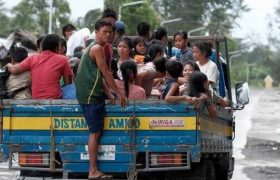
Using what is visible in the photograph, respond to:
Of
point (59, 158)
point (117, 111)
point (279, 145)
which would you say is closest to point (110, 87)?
point (117, 111)


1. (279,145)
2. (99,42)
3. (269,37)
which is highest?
(269,37)

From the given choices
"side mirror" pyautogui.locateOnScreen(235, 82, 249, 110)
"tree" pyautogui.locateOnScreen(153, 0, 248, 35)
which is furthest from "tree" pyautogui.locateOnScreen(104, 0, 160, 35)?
"side mirror" pyautogui.locateOnScreen(235, 82, 249, 110)

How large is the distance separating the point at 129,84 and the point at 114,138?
2.60ft

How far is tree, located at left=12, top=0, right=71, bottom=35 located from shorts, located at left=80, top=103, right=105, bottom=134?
58304 millimetres

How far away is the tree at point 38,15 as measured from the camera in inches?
2660

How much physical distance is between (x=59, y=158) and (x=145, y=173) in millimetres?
899

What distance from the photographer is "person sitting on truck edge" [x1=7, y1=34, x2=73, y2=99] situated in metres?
8.88

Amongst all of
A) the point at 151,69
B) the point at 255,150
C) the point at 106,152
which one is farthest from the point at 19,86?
the point at 255,150

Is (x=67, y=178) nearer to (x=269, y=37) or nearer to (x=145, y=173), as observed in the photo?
(x=145, y=173)

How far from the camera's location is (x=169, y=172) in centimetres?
871

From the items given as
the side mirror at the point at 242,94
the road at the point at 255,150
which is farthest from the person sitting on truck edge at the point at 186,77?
the road at the point at 255,150

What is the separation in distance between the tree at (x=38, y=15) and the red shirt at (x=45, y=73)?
57602 millimetres

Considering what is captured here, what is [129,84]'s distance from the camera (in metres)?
8.91

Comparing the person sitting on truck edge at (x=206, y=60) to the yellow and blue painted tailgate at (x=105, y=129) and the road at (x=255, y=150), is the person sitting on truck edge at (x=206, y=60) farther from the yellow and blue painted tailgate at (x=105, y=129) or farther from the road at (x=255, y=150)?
the road at (x=255, y=150)
